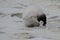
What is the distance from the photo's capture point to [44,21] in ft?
7.89

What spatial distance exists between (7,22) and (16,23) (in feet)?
0.37

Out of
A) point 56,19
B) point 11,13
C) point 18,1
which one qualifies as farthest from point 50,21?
point 18,1

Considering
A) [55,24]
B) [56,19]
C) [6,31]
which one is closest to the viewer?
[6,31]

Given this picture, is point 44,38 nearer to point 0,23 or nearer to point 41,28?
point 41,28

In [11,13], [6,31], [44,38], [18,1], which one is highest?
[18,1]

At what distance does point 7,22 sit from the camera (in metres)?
2.71

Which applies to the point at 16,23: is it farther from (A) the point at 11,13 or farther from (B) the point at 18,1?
(B) the point at 18,1

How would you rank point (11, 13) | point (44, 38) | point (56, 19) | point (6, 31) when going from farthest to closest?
point (11, 13), point (56, 19), point (6, 31), point (44, 38)

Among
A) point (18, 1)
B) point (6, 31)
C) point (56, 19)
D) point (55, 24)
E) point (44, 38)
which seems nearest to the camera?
point (44, 38)

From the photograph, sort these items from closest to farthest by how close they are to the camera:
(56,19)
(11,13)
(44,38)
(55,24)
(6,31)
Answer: (44,38) → (6,31) → (55,24) → (56,19) → (11,13)

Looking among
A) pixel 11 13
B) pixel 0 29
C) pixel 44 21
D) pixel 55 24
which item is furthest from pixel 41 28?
pixel 11 13

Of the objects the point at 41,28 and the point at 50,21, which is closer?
the point at 41,28

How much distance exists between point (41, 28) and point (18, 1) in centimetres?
206

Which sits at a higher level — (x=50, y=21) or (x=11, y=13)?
(x=11, y=13)
